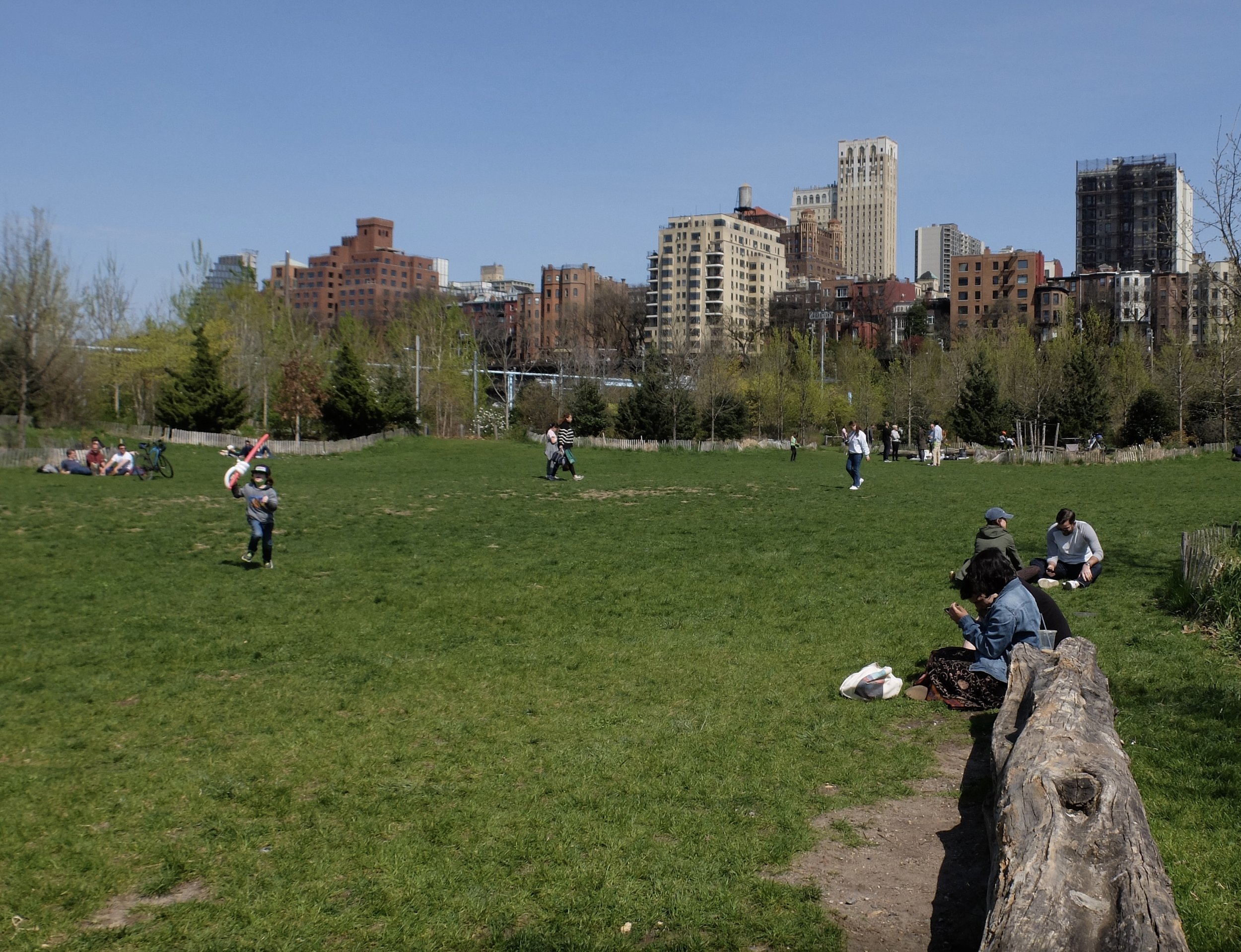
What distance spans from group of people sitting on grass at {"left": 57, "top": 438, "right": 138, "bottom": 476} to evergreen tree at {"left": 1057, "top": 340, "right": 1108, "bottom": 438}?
4687cm

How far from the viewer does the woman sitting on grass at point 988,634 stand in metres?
8.36

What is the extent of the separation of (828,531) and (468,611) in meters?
8.34

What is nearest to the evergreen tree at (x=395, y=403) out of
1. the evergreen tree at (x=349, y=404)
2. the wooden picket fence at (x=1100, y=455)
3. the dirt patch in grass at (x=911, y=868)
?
the evergreen tree at (x=349, y=404)

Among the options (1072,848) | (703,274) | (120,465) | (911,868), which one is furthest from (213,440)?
(703,274)

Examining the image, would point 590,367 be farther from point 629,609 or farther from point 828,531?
point 629,609

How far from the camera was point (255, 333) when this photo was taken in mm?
62344

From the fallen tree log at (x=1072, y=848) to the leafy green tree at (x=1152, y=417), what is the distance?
180ft

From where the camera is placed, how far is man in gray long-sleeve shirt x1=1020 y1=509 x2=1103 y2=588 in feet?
42.8

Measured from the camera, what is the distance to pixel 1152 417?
55125 millimetres

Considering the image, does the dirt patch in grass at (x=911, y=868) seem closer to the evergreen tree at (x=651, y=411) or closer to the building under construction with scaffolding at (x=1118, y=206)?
the evergreen tree at (x=651, y=411)

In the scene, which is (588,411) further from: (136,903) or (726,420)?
(136,903)

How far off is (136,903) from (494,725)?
3.32 m

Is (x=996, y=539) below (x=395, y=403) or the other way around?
below

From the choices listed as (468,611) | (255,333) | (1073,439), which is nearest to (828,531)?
(468,611)
